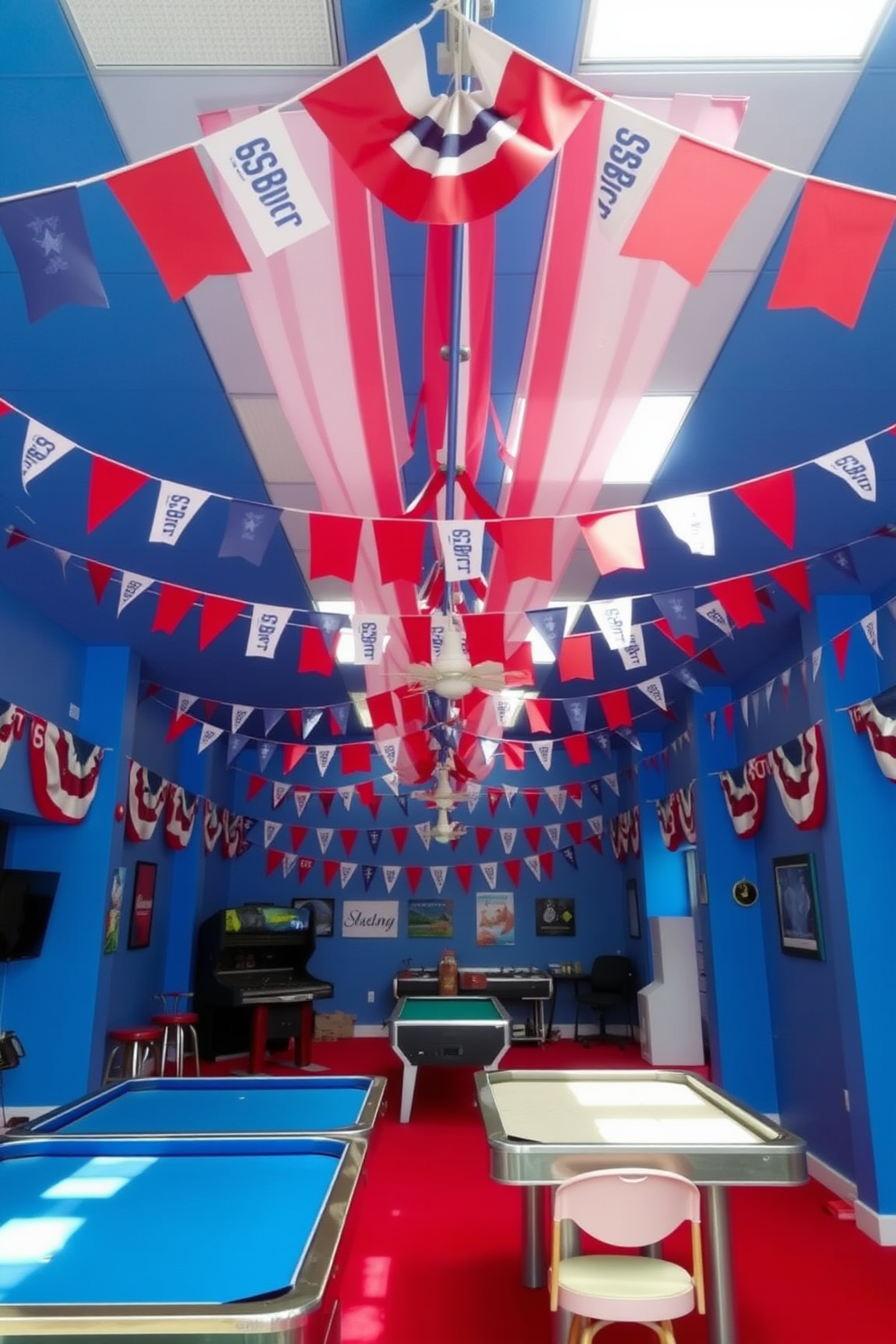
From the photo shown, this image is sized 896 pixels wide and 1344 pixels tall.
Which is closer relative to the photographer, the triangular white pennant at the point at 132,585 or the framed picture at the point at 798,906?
the triangular white pennant at the point at 132,585

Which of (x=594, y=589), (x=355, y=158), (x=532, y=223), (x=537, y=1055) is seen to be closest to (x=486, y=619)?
(x=594, y=589)

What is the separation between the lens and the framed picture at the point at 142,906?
6.93 m

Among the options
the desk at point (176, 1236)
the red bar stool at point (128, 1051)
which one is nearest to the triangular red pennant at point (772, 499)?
the desk at point (176, 1236)

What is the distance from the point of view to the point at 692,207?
5.43 feet

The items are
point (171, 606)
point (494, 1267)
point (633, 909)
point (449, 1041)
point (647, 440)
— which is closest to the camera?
point (647, 440)

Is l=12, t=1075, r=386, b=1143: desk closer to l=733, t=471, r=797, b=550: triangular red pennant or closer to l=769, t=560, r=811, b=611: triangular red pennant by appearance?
l=733, t=471, r=797, b=550: triangular red pennant

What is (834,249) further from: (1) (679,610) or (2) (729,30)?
(1) (679,610)

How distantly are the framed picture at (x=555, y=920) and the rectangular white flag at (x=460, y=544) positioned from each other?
7429mm

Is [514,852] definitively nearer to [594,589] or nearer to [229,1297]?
[594,589]

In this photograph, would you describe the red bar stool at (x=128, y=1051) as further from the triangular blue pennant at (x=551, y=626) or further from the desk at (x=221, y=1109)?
the triangular blue pennant at (x=551, y=626)

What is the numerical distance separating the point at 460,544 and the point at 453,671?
0.79 m

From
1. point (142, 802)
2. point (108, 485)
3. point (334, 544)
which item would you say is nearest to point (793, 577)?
point (334, 544)

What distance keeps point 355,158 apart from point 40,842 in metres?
5.37

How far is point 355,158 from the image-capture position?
1581 millimetres
